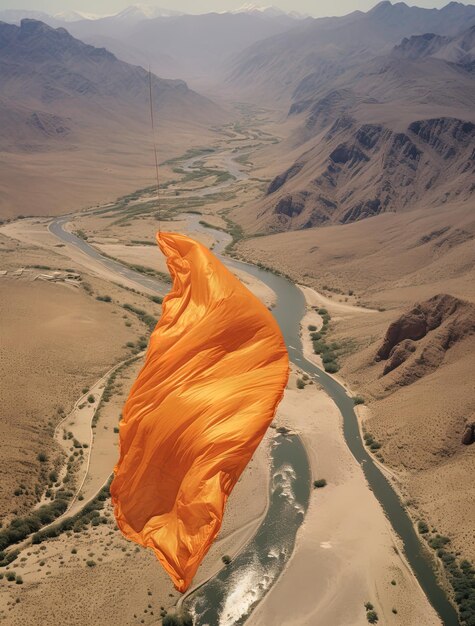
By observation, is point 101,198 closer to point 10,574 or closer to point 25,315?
point 25,315

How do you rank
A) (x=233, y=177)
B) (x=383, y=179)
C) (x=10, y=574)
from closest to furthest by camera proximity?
(x=10, y=574), (x=383, y=179), (x=233, y=177)

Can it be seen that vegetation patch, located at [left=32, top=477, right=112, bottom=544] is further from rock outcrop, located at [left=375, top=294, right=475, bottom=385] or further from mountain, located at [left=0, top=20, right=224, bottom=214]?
mountain, located at [left=0, top=20, right=224, bottom=214]

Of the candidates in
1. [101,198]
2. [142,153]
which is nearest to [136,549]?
[101,198]

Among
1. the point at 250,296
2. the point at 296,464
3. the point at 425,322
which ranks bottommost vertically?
the point at 296,464

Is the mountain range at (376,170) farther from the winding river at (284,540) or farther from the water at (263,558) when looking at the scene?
the water at (263,558)

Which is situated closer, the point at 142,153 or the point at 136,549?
the point at 136,549

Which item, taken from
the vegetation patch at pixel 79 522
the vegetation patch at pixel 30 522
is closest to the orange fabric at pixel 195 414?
the vegetation patch at pixel 30 522
